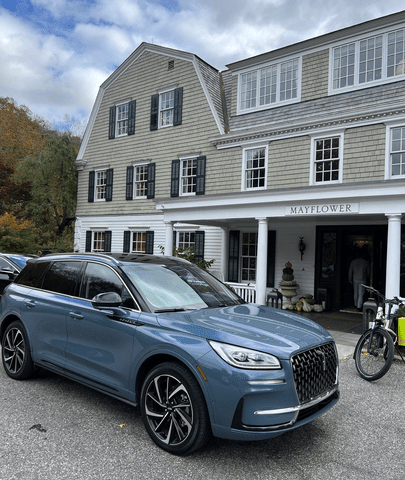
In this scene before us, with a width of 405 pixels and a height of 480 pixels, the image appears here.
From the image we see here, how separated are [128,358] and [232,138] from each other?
1226cm

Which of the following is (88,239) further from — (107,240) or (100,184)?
(100,184)

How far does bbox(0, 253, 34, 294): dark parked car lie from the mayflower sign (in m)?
6.75

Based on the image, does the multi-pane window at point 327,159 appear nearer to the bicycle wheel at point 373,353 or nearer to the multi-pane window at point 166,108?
the multi-pane window at point 166,108

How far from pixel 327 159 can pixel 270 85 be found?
12.9ft

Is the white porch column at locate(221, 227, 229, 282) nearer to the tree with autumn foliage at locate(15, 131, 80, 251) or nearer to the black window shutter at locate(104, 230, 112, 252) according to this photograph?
the black window shutter at locate(104, 230, 112, 252)

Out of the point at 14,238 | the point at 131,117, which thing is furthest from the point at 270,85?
the point at 14,238

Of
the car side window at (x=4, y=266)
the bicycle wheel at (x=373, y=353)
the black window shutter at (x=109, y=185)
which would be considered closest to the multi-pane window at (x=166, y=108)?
the black window shutter at (x=109, y=185)

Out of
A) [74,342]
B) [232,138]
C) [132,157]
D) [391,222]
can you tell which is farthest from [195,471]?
[132,157]

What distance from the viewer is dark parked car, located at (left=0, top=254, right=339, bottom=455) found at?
3.11 meters

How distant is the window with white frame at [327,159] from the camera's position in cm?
1257

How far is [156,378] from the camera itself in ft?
11.5

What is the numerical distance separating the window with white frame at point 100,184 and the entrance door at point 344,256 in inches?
435

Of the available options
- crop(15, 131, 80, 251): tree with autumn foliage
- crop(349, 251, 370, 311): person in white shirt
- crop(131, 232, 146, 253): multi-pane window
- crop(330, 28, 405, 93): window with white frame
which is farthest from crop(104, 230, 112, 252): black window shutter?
crop(330, 28, 405, 93): window with white frame

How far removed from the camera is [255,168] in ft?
47.1
